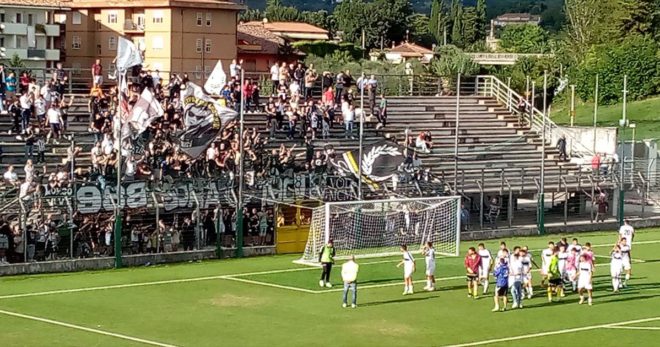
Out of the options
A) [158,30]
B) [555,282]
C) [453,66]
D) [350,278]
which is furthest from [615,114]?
[350,278]

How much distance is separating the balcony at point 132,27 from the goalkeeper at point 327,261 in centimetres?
5875

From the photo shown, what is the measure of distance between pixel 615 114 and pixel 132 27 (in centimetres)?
3671

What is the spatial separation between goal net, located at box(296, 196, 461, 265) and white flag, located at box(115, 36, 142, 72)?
28.9 feet

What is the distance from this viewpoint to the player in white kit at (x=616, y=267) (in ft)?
131

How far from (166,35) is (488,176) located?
43.8 meters

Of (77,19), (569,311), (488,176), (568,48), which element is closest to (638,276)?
(569,311)

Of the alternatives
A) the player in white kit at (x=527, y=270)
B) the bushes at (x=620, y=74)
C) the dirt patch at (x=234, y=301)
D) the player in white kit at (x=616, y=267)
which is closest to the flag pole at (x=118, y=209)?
the dirt patch at (x=234, y=301)

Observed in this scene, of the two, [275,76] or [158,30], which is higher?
[158,30]

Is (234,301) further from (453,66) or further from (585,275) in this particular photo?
(453,66)

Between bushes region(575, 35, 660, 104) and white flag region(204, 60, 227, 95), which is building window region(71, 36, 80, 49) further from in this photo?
white flag region(204, 60, 227, 95)

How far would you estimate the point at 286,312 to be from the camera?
35.8 meters

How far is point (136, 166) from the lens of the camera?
4731 centimetres

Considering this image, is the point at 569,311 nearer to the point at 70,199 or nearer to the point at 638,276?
the point at 638,276

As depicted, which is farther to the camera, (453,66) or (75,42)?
(75,42)
